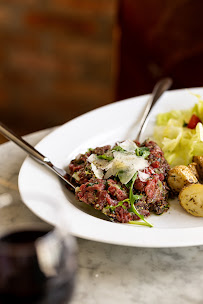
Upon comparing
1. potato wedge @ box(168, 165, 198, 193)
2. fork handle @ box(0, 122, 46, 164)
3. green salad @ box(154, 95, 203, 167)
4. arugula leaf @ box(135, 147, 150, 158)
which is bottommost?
green salad @ box(154, 95, 203, 167)

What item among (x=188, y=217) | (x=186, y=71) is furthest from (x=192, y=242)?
(x=186, y=71)

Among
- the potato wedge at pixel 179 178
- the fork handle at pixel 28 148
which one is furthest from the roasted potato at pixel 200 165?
the fork handle at pixel 28 148

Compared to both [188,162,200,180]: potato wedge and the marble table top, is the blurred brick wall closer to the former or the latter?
[188,162,200,180]: potato wedge

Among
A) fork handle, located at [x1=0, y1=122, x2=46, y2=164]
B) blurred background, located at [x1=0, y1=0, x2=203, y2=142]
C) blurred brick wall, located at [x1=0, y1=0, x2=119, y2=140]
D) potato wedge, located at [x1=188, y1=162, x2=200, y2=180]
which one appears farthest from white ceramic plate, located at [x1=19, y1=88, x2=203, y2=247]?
blurred brick wall, located at [x1=0, y1=0, x2=119, y2=140]

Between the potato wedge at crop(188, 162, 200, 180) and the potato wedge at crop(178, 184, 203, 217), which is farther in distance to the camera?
the potato wedge at crop(188, 162, 200, 180)

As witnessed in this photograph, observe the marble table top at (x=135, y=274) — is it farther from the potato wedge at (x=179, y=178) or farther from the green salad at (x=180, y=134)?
the green salad at (x=180, y=134)

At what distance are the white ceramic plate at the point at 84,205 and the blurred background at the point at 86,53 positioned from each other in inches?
42.5

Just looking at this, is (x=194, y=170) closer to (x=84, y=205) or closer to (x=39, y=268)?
(x=84, y=205)

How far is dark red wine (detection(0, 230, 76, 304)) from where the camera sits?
86 cm

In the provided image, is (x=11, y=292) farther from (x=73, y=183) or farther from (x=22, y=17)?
(x=22, y=17)

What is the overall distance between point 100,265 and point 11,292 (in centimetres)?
47

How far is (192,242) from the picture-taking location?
1263 mm

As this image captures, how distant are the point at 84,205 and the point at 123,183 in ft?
0.55

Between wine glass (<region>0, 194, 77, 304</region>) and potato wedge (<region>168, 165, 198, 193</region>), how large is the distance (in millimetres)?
813
